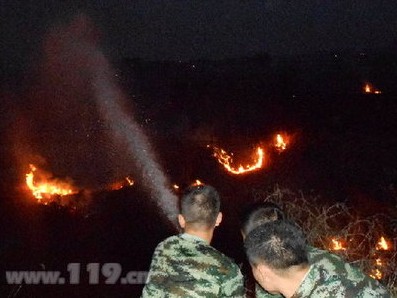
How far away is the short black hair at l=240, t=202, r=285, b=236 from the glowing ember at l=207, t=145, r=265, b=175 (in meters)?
20.2

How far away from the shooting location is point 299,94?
26594 millimetres

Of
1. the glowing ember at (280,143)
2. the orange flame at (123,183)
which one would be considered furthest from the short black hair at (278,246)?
the orange flame at (123,183)

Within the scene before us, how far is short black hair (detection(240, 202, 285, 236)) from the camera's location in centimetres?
354

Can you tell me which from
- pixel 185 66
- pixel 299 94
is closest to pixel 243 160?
pixel 299 94

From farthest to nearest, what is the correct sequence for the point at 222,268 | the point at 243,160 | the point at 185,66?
the point at 185,66
the point at 243,160
the point at 222,268

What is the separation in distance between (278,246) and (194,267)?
1.01 metres

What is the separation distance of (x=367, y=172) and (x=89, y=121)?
68.7ft

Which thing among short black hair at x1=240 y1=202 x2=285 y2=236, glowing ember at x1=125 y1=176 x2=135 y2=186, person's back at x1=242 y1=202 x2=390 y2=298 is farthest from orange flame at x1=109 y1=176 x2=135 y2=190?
person's back at x1=242 y1=202 x2=390 y2=298

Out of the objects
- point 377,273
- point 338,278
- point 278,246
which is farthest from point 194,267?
point 377,273

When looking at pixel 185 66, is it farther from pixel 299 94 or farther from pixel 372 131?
pixel 372 131

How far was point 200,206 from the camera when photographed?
347 centimetres

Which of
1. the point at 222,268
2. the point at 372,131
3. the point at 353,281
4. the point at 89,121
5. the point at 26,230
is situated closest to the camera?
the point at 353,281

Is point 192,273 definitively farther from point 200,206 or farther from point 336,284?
point 336,284

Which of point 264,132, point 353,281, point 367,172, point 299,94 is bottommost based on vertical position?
point 353,281
